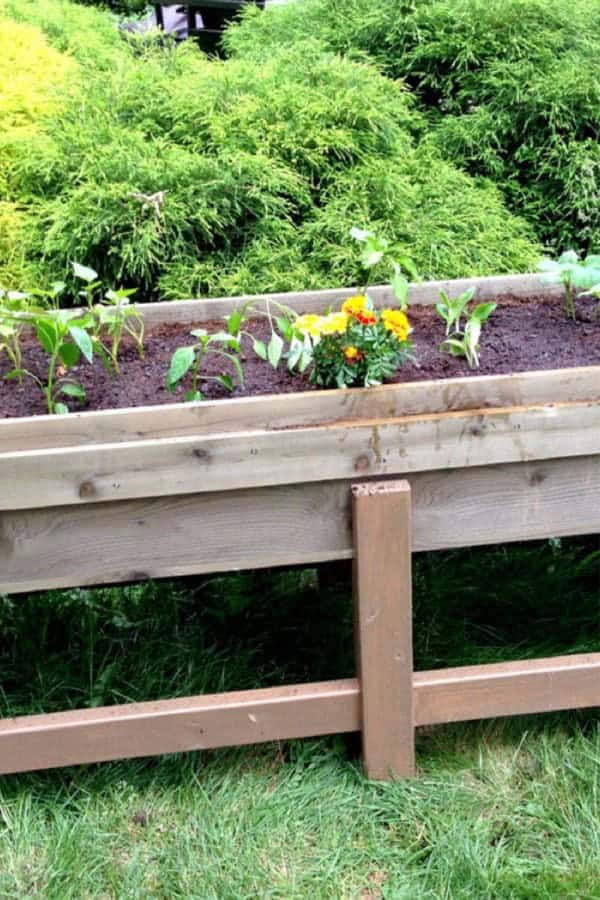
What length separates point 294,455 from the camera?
1.52 metres

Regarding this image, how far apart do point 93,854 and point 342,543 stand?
741 mm

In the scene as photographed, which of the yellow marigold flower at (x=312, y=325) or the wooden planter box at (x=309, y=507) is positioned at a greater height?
the yellow marigold flower at (x=312, y=325)

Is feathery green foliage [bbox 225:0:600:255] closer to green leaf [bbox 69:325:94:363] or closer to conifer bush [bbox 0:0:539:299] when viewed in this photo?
conifer bush [bbox 0:0:539:299]

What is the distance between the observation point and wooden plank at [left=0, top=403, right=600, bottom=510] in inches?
58.1

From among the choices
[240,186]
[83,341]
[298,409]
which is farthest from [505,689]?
[240,186]

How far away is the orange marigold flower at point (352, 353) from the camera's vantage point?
1.58 metres

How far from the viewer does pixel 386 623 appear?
1649mm

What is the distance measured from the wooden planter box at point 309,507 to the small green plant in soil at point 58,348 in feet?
0.54

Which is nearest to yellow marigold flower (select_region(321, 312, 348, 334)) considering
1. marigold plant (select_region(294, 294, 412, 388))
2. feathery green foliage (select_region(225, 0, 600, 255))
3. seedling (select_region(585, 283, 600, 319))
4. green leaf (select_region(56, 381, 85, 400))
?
marigold plant (select_region(294, 294, 412, 388))

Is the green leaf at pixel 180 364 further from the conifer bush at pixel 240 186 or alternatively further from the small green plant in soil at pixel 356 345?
the conifer bush at pixel 240 186

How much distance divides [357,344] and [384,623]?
0.52 metres

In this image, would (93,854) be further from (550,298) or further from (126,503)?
(550,298)

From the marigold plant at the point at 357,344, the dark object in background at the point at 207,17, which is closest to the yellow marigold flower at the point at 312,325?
the marigold plant at the point at 357,344

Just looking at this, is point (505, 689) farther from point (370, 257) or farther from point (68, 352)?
point (68, 352)
